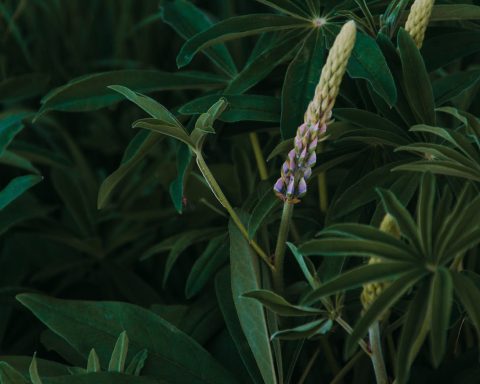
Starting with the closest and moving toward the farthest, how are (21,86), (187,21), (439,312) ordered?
(439,312), (187,21), (21,86)

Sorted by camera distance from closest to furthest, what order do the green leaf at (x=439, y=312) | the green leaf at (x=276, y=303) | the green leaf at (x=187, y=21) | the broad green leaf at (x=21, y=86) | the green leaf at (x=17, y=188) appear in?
the green leaf at (x=439, y=312) → the green leaf at (x=276, y=303) → the green leaf at (x=17, y=188) → the green leaf at (x=187, y=21) → the broad green leaf at (x=21, y=86)

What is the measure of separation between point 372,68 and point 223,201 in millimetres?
165

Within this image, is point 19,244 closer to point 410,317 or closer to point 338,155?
point 338,155

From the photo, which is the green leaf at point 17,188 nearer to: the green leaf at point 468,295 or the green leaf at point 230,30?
the green leaf at point 230,30

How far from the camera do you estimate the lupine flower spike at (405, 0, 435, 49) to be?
0.66 m

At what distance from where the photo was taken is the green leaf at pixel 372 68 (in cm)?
68

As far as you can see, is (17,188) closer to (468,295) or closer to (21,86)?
(21,86)

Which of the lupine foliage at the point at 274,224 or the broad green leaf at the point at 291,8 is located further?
the broad green leaf at the point at 291,8

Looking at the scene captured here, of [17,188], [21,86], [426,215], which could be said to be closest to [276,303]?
[426,215]

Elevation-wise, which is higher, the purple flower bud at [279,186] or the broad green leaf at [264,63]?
the broad green leaf at [264,63]


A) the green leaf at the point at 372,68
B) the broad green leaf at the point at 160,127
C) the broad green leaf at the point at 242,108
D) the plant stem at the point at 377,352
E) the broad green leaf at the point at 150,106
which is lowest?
the plant stem at the point at 377,352

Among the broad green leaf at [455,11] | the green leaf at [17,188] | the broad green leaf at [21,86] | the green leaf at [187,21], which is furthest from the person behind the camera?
the broad green leaf at [21,86]

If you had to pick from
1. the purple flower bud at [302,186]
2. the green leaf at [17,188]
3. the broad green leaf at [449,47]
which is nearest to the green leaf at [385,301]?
the purple flower bud at [302,186]

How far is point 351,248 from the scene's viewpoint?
20.9 inches
